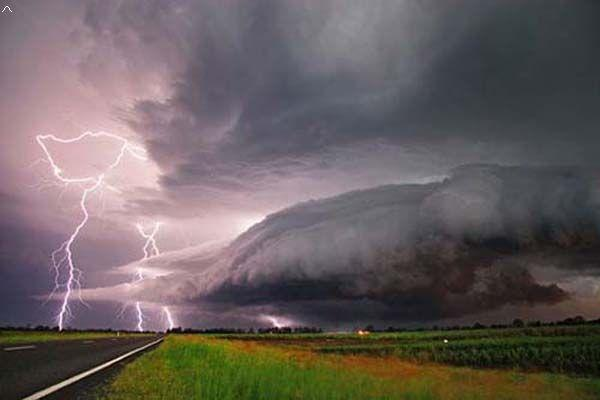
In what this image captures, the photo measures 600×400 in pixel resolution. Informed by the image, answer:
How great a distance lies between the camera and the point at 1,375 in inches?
419

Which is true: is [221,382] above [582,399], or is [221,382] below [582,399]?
above

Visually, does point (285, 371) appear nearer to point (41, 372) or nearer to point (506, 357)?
point (41, 372)

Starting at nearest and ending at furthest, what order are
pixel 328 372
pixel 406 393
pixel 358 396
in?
pixel 358 396
pixel 406 393
pixel 328 372

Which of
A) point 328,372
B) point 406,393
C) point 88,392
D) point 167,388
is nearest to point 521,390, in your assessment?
point 406,393

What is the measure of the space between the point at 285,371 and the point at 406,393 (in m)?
4.13

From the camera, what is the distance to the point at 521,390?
1356cm

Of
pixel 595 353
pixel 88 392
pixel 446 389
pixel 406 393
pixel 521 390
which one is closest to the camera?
pixel 88 392

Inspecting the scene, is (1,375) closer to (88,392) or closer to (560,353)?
(88,392)

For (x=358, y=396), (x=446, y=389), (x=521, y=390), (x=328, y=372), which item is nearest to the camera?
(x=358, y=396)

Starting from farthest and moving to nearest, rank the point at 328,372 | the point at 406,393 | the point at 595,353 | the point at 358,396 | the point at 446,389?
the point at 595,353 < the point at 328,372 < the point at 446,389 < the point at 406,393 < the point at 358,396

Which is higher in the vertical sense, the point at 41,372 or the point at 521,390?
the point at 41,372

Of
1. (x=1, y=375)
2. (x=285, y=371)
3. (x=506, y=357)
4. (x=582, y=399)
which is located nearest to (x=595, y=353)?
(x=506, y=357)

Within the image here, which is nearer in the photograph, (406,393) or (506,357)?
(406,393)

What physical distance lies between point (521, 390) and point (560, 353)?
3830 cm
